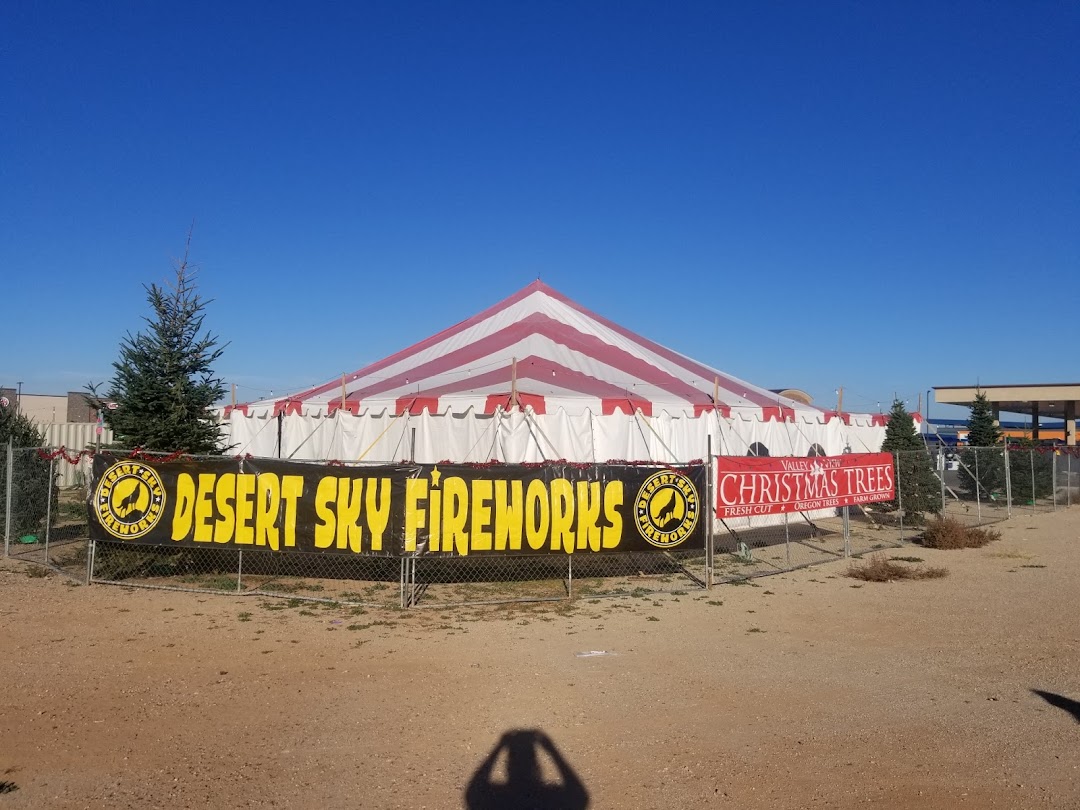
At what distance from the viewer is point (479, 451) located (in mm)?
12719

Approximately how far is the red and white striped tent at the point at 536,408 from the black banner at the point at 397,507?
8.46 feet

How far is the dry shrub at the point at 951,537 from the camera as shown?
13.4 meters

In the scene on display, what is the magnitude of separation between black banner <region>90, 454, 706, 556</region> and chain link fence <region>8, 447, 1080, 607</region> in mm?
293

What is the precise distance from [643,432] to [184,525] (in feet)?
24.5

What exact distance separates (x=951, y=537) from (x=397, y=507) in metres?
9.99

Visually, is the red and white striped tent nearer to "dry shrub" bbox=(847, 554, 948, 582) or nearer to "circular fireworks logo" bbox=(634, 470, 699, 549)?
"circular fireworks logo" bbox=(634, 470, 699, 549)

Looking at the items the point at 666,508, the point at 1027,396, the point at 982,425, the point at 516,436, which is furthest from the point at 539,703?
the point at 1027,396

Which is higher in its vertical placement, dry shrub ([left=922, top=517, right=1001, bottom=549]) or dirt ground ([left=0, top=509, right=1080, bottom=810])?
dry shrub ([left=922, top=517, right=1001, bottom=549])

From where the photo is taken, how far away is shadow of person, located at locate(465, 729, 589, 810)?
4023 millimetres

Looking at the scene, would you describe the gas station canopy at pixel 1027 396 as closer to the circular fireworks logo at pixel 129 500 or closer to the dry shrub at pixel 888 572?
the dry shrub at pixel 888 572

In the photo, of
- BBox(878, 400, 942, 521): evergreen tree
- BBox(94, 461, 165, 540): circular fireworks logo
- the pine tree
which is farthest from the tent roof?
the pine tree

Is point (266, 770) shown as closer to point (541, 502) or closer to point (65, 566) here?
point (541, 502)

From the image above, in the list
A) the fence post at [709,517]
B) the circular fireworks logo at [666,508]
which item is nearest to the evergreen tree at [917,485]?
the fence post at [709,517]

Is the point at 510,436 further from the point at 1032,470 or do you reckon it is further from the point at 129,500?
the point at 1032,470
